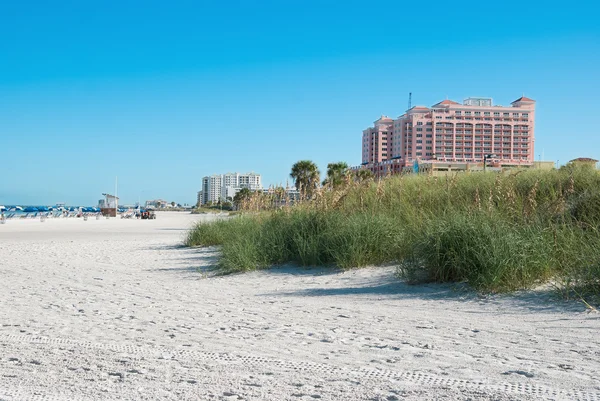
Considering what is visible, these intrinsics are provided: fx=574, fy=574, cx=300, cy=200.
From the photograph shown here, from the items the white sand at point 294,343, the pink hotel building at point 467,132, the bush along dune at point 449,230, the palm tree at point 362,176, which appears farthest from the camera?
the pink hotel building at point 467,132

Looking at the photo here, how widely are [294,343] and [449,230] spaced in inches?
149

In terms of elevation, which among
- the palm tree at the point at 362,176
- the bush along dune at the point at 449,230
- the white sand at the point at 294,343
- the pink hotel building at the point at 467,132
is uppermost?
the pink hotel building at the point at 467,132

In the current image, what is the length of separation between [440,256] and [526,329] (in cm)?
263

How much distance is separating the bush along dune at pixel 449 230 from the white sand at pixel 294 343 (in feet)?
1.42

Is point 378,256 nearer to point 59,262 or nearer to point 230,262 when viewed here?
point 230,262

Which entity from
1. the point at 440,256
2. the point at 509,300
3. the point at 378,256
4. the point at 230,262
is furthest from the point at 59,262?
the point at 509,300

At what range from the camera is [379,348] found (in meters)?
4.94

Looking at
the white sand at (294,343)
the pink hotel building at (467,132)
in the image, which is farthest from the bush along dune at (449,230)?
the pink hotel building at (467,132)

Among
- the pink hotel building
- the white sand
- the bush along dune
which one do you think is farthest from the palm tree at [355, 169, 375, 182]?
the pink hotel building

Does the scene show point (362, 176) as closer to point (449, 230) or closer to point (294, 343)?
point (449, 230)

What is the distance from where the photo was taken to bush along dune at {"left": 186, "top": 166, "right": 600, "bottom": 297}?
7383 millimetres

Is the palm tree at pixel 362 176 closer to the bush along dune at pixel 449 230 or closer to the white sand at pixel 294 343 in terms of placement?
the bush along dune at pixel 449 230

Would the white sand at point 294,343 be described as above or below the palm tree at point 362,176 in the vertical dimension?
below

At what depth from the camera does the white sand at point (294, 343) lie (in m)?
3.83
